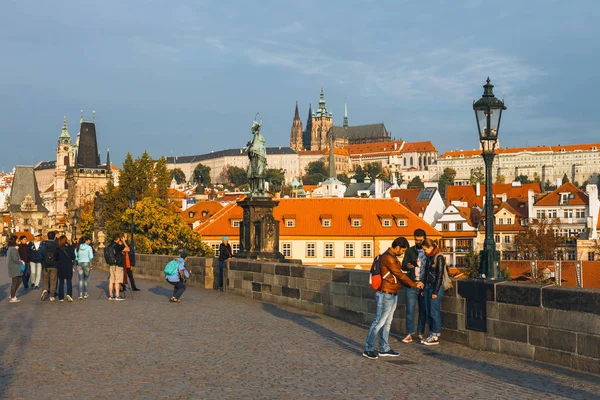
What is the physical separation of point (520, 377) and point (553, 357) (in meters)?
0.83

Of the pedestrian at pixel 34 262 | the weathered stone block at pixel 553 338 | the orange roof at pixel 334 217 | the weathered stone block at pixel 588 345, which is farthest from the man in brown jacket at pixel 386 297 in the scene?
the orange roof at pixel 334 217

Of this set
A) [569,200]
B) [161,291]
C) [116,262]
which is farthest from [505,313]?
[569,200]

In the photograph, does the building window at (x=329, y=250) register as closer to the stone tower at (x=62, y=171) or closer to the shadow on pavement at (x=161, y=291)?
the shadow on pavement at (x=161, y=291)

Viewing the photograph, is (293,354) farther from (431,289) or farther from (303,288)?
(303,288)

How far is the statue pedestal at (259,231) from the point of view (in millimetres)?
23156

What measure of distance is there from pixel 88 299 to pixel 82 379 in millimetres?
10839

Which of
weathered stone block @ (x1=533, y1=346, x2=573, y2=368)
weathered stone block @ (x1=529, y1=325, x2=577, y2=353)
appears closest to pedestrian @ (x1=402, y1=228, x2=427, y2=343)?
weathered stone block @ (x1=529, y1=325, x2=577, y2=353)

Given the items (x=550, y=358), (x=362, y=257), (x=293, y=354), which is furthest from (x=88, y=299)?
(x=362, y=257)

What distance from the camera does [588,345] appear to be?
910 centimetres

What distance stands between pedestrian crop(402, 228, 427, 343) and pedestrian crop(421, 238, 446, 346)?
0.16 meters

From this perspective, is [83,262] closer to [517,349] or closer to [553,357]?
[517,349]

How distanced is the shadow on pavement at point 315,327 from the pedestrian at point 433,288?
3.39 ft

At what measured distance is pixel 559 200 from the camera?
303 ft

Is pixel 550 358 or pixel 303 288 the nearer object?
pixel 550 358
